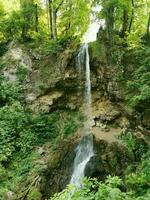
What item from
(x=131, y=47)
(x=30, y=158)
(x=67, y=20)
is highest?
(x=67, y=20)

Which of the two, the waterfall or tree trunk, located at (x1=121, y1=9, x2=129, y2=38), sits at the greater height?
tree trunk, located at (x1=121, y1=9, x2=129, y2=38)

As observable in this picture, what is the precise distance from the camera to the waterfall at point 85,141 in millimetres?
10829

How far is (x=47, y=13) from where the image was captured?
19312 millimetres

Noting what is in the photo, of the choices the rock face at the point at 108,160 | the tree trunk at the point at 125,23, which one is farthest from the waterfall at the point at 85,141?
the tree trunk at the point at 125,23

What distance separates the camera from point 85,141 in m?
12.4

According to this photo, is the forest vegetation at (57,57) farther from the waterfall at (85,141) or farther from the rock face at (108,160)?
the waterfall at (85,141)

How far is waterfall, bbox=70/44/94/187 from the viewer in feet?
35.5

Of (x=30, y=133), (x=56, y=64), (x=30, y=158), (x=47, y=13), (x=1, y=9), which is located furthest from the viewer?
(x=47, y=13)

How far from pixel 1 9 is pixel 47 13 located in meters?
2.78

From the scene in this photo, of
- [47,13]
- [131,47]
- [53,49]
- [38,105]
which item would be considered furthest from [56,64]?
[47,13]

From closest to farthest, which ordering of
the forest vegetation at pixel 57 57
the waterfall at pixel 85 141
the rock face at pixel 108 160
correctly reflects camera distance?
Result: the rock face at pixel 108 160 < the waterfall at pixel 85 141 < the forest vegetation at pixel 57 57

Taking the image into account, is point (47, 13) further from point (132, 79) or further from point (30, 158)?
point (30, 158)

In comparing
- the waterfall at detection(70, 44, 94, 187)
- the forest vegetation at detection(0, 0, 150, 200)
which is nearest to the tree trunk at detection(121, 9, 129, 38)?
the forest vegetation at detection(0, 0, 150, 200)

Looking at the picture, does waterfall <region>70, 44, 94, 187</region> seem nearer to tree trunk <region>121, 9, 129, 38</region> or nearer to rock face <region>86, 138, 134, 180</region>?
rock face <region>86, 138, 134, 180</region>
